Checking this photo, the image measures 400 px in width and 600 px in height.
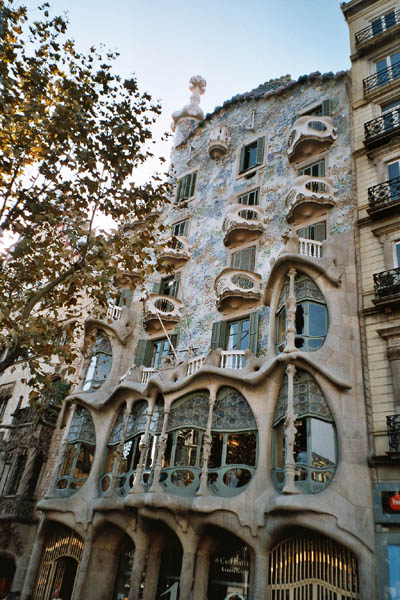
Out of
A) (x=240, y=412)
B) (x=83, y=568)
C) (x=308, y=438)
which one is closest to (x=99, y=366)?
(x=83, y=568)

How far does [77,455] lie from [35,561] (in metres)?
4.08

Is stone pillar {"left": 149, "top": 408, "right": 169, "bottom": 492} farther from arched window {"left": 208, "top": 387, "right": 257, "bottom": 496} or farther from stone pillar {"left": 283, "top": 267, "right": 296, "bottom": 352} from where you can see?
stone pillar {"left": 283, "top": 267, "right": 296, "bottom": 352}

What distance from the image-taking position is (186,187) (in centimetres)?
2608

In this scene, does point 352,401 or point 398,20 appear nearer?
point 352,401

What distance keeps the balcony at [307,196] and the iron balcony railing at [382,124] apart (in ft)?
7.14

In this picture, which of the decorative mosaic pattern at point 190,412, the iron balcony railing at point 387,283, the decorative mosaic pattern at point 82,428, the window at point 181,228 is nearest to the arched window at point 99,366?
the decorative mosaic pattern at point 82,428

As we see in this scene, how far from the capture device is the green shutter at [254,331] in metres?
16.8

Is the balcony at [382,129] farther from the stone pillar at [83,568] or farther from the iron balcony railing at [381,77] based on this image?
the stone pillar at [83,568]

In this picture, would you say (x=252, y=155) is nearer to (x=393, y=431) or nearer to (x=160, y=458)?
(x=160, y=458)

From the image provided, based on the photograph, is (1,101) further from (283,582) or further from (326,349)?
(283,582)

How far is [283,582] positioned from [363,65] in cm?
1968

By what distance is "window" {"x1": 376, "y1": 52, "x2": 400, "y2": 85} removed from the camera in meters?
18.5

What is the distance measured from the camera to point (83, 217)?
12.0 meters

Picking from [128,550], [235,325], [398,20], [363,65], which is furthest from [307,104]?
[128,550]
